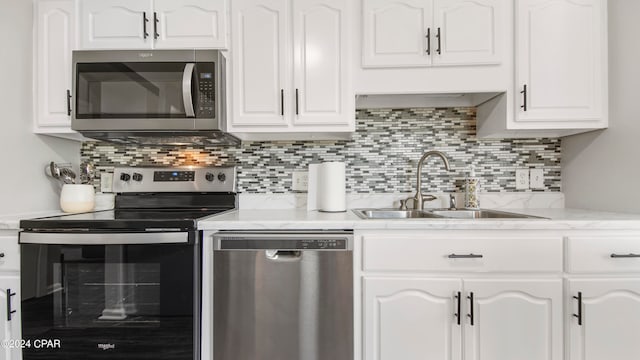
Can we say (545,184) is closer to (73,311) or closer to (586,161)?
(586,161)

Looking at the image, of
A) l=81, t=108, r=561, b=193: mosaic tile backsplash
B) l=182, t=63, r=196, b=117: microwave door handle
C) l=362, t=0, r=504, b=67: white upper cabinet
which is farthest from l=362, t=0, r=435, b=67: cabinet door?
l=182, t=63, r=196, b=117: microwave door handle

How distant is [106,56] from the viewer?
1.58 m

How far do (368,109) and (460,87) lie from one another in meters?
→ 0.54

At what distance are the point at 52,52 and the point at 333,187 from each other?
1641 millimetres

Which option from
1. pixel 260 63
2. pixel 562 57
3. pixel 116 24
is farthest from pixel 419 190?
pixel 116 24

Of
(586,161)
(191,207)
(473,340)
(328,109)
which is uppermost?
(328,109)

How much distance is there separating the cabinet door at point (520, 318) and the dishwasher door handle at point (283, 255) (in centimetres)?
74

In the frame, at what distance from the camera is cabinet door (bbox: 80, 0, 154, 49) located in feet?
5.38

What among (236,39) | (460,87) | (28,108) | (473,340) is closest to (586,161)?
(460,87)

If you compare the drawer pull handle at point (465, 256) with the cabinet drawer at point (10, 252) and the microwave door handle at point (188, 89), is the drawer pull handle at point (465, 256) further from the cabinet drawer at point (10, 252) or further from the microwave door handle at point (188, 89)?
the cabinet drawer at point (10, 252)

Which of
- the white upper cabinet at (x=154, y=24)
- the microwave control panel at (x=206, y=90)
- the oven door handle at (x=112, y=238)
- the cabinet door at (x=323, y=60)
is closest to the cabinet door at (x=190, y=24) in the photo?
the white upper cabinet at (x=154, y=24)

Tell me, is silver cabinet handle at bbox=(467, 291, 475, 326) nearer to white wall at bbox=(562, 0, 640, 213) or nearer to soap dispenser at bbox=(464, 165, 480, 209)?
soap dispenser at bbox=(464, 165, 480, 209)

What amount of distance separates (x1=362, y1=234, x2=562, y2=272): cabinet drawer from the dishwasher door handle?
29 cm

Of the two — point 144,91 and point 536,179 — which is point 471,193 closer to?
point 536,179
